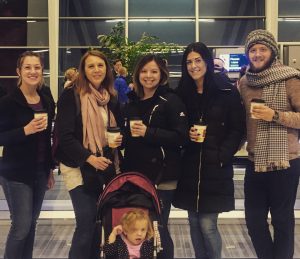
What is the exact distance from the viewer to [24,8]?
15039 mm

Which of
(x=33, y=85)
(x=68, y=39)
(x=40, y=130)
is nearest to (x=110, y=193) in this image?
(x=40, y=130)

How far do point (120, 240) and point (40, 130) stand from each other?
940 millimetres

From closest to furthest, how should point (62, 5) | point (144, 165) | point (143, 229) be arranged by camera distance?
point (143, 229) < point (144, 165) < point (62, 5)

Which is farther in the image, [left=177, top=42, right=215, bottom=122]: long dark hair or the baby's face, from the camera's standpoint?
[left=177, top=42, right=215, bottom=122]: long dark hair

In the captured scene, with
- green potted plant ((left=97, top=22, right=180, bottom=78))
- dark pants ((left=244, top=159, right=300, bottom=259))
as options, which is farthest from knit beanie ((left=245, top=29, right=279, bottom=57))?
green potted plant ((left=97, top=22, right=180, bottom=78))

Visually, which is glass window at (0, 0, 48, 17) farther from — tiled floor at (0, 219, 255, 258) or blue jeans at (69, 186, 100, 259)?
blue jeans at (69, 186, 100, 259)

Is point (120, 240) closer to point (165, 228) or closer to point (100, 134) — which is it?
point (165, 228)

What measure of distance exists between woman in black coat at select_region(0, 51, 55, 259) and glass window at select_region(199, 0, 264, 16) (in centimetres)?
1255

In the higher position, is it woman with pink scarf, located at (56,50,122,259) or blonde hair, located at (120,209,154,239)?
woman with pink scarf, located at (56,50,122,259)

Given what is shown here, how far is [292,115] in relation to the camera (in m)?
2.99

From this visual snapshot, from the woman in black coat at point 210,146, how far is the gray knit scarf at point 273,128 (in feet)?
0.53

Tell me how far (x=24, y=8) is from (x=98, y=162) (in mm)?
13350

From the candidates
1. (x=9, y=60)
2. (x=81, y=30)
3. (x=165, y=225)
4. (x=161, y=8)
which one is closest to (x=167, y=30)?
(x=161, y=8)

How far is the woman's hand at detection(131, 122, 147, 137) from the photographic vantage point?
9.93 feet
